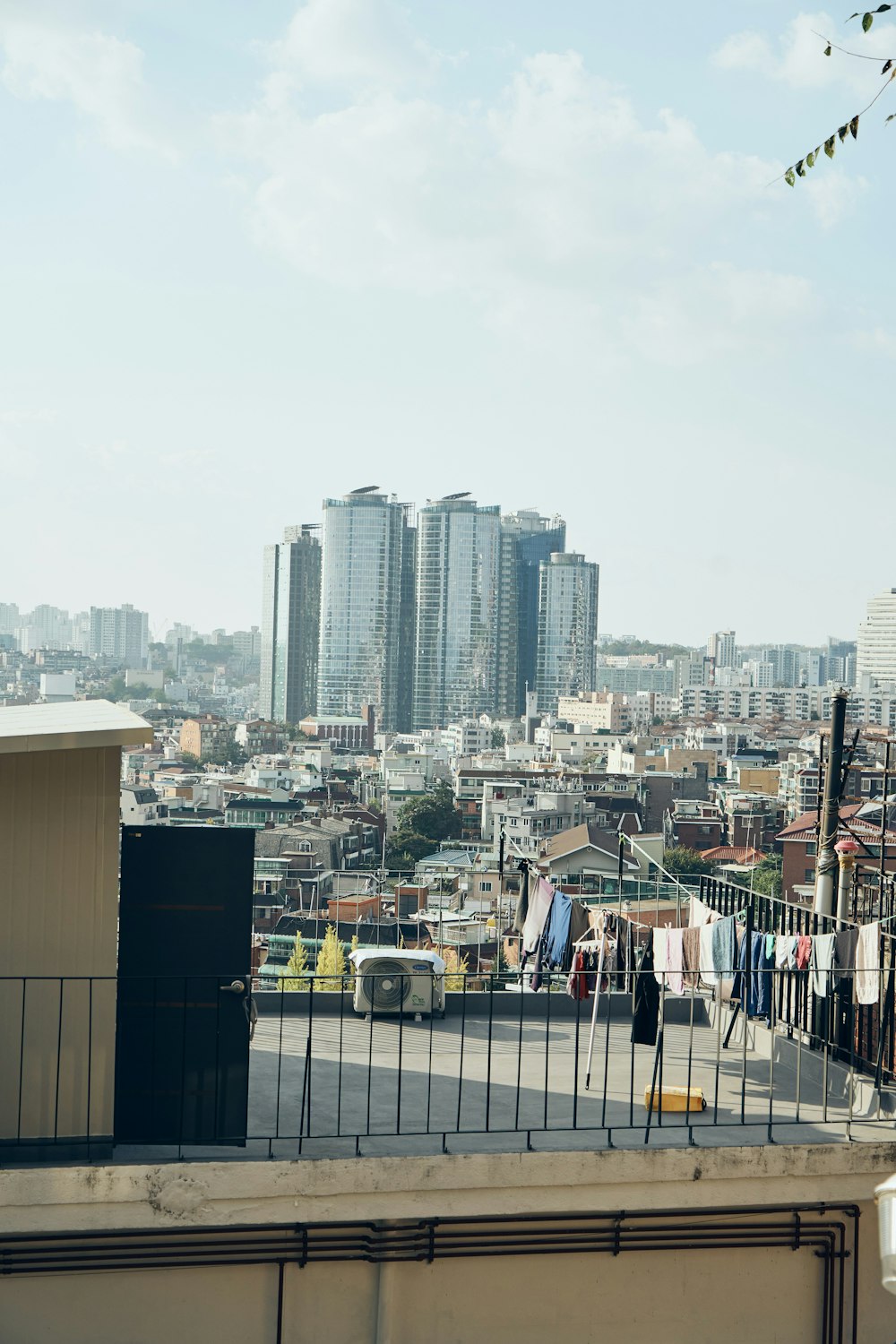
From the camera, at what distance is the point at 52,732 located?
19.5ft

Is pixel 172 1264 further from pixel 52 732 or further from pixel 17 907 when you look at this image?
pixel 52 732

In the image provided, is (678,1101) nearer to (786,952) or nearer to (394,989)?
(786,952)

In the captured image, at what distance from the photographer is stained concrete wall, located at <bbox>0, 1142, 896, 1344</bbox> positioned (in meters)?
5.84

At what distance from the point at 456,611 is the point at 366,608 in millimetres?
12395

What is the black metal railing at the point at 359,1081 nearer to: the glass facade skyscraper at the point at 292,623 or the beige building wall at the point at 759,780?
the beige building wall at the point at 759,780

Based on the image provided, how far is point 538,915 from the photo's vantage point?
9.03 m

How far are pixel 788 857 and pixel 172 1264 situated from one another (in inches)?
2155

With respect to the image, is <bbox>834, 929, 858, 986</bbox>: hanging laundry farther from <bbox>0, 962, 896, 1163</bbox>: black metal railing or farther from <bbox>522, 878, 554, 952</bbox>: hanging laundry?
<bbox>522, 878, 554, 952</bbox>: hanging laundry

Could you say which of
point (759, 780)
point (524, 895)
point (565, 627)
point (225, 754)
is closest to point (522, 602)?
point (565, 627)

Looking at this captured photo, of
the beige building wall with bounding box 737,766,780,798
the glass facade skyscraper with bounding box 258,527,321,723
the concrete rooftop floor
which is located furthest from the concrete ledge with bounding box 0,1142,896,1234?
the glass facade skyscraper with bounding box 258,527,321,723

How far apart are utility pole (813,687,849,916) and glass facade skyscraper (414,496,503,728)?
155 metres

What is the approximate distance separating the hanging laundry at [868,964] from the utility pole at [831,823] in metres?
1.01

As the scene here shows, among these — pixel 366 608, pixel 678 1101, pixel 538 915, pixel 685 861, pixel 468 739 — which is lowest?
pixel 685 861

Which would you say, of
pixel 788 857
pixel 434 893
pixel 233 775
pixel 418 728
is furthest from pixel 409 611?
pixel 788 857
